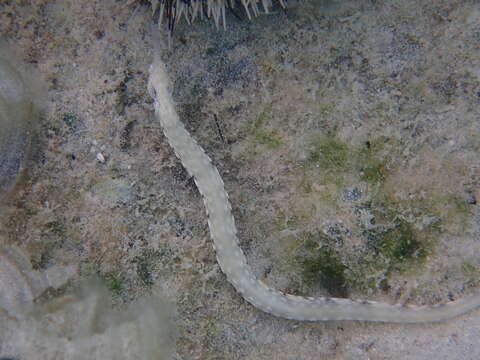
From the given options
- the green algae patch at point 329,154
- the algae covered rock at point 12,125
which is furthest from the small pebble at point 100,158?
the green algae patch at point 329,154

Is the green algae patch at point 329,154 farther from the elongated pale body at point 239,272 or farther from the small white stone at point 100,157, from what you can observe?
the small white stone at point 100,157

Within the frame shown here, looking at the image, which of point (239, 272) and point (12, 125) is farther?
point (12, 125)

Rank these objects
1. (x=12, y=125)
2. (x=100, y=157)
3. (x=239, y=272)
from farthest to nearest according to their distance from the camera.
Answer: (x=100, y=157) → (x=12, y=125) → (x=239, y=272)

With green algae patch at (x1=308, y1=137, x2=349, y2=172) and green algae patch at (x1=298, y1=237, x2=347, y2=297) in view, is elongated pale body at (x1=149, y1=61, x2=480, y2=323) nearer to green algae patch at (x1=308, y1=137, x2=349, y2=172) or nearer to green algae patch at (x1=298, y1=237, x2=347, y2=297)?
green algae patch at (x1=298, y1=237, x2=347, y2=297)

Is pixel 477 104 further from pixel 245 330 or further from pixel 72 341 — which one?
pixel 72 341

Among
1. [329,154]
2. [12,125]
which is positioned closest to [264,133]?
[329,154]

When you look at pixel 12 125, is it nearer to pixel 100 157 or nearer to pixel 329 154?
pixel 100 157
